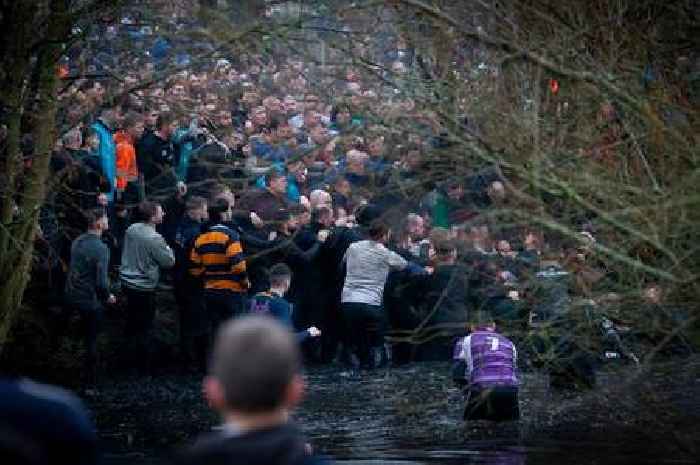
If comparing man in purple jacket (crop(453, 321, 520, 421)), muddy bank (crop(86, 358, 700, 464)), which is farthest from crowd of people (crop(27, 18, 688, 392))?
muddy bank (crop(86, 358, 700, 464))

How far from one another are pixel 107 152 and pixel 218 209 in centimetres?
141

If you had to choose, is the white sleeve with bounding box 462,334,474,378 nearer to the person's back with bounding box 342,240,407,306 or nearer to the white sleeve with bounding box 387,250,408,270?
the person's back with bounding box 342,240,407,306

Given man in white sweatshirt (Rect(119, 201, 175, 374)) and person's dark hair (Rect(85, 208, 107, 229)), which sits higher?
person's dark hair (Rect(85, 208, 107, 229))

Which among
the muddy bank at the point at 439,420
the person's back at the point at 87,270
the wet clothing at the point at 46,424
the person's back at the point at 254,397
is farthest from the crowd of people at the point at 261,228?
the person's back at the point at 254,397

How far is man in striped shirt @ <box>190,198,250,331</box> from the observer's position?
18.9 meters

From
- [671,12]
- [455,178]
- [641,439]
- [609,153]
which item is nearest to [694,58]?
[671,12]

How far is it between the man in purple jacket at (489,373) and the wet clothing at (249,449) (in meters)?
9.84

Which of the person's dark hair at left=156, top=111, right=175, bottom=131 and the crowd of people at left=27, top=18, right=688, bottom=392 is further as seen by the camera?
the person's dark hair at left=156, top=111, right=175, bottom=131

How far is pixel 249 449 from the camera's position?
427 centimetres

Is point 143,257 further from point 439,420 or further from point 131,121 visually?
point 439,420

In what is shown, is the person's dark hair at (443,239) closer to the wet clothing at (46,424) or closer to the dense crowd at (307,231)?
the dense crowd at (307,231)

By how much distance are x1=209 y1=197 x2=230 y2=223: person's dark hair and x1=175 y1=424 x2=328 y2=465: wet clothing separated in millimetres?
14592

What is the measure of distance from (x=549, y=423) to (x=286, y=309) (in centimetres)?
301

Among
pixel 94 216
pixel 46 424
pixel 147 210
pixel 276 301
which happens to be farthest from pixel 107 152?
pixel 46 424
